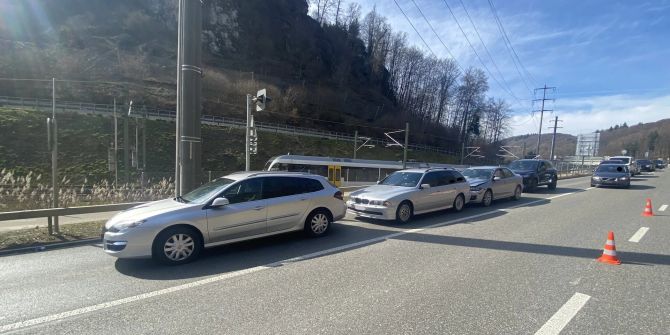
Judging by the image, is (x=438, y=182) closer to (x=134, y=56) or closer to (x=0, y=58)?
(x=0, y=58)

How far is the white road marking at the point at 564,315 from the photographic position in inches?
141

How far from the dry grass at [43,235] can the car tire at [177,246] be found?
10.7ft

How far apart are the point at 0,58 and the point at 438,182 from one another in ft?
203

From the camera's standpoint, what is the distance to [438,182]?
435 inches

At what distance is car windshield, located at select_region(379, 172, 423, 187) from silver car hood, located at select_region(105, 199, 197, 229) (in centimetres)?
642

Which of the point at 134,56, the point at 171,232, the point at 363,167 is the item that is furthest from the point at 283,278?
the point at 134,56

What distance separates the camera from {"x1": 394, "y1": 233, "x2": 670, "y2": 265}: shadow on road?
6188 mm

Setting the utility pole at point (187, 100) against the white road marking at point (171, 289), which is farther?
the utility pole at point (187, 100)

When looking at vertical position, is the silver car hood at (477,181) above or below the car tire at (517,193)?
above

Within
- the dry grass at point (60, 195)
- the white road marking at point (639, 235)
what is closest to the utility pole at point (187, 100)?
the dry grass at point (60, 195)

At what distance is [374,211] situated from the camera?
30.9 feet

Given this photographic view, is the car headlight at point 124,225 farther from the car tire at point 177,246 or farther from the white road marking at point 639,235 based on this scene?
the white road marking at point 639,235

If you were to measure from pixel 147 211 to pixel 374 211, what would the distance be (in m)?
5.54

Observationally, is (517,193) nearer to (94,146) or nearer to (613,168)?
(613,168)
